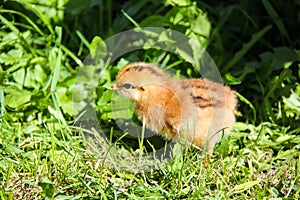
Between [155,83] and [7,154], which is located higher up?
[155,83]

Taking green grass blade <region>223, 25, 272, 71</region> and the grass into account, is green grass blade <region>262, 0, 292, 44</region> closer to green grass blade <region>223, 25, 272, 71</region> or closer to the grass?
the grass

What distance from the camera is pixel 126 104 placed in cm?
336

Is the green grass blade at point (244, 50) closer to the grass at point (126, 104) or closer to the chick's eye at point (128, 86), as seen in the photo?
the grass at point (126, 104)

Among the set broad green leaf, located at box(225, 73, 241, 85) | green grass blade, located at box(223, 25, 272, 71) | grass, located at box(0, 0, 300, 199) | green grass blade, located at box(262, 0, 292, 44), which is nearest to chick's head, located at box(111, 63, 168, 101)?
grass, located at box(0, 0, 300, 199)

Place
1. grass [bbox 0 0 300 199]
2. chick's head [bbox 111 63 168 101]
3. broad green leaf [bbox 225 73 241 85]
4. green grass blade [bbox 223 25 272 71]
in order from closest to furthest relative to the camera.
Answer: grass [bbox 0 0 300 199], chick's head [bbox 111 63 168 101], broad green leaf [bbox 225 73 241 85], green grass blade [bbox 223 25 272 71]

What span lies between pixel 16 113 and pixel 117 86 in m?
0.68

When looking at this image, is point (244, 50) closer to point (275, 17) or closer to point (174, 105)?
point (275, 17)

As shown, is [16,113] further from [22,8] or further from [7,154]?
[22,8]

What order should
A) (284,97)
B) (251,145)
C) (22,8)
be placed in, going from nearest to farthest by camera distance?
(251,145), (284,97), (22,8)

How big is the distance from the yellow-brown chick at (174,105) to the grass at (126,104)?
3.4 inches

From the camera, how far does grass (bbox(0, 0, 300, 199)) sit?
285 cm

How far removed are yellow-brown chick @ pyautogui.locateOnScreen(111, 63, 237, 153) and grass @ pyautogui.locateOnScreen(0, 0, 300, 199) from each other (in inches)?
3.4

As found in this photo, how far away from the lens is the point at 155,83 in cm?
301

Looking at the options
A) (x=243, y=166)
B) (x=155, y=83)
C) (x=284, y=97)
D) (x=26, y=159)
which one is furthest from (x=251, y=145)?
(x=26, y=159)
